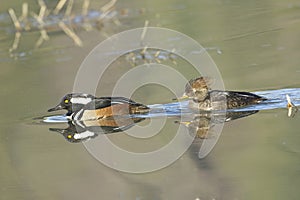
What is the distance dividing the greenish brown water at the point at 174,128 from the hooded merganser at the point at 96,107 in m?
0.41

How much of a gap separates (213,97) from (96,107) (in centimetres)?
157

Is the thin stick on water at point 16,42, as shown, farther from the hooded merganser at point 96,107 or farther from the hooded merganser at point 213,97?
the hooded merganser at point 213,97

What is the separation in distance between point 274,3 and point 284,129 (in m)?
9.91

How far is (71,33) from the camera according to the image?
16797 millimetres

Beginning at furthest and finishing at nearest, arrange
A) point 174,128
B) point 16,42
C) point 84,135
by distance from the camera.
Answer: point 16,42 → point 84,135 → point 174,128

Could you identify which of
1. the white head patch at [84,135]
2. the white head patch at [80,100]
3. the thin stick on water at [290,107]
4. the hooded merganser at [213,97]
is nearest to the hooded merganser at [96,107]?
the white head patch at [80,100]

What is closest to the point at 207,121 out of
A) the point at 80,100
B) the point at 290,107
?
the point at 290,107

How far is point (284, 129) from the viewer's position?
29.9ft

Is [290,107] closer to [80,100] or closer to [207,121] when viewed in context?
[207,121]

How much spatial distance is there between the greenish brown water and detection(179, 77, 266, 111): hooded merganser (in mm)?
394

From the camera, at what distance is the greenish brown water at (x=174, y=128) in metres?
7.45

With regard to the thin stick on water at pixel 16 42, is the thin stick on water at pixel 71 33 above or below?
above

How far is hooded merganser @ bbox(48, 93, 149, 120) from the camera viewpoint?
1035 centimetres

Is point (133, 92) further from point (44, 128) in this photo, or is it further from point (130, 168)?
point (130, 168)
